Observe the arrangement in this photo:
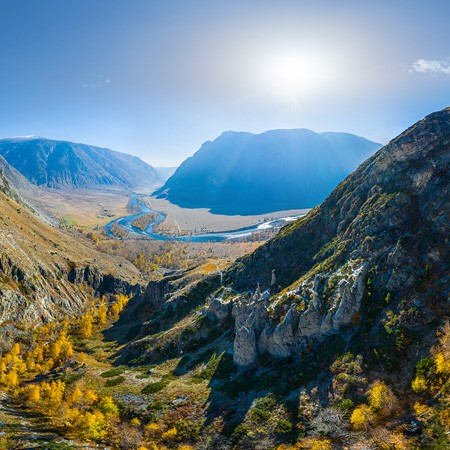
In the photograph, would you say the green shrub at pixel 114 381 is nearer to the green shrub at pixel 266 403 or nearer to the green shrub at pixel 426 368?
the green shrub at pixel 266 403

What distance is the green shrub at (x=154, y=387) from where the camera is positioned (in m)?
68.2

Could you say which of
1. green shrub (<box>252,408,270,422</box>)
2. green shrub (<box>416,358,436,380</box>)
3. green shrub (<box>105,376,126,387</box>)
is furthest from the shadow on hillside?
green shrub (<box>416,358,436,380</box>)

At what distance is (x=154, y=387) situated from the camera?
69.2 metres

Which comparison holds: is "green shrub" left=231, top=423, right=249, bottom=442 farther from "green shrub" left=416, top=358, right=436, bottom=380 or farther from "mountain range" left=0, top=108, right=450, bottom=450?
"green shrub" left=416, top=358, right=436, bottom=380

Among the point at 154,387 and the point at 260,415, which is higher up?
the point at 260,415

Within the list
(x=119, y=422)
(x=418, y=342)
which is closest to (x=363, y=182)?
(x=418, y=342)

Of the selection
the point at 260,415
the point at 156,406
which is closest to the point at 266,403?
the point at 260,415

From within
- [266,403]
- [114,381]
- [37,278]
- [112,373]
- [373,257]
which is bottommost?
[112,373]

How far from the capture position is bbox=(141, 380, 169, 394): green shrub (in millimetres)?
68188

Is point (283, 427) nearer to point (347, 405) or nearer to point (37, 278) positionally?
point (347, 405)

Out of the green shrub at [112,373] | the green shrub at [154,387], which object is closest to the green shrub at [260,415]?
the green shrub at [154,387]

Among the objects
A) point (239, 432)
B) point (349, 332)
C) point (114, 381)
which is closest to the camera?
point (239, 432)

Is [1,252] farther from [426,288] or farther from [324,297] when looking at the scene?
[426,288]

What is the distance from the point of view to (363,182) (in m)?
80.4
